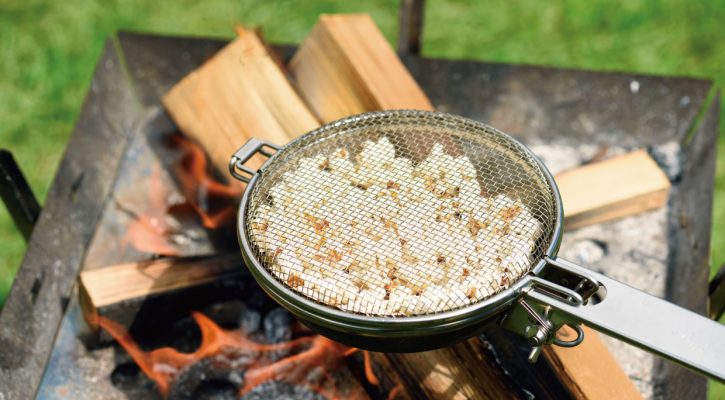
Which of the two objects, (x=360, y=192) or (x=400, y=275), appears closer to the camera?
(x=400, y=275)

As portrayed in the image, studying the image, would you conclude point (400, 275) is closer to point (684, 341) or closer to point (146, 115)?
point (684, 341)

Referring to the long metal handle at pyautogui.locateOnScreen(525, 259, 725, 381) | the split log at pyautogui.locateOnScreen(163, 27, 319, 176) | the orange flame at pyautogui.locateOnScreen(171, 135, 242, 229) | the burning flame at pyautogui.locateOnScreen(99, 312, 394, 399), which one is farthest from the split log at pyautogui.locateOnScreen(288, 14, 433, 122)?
the long metal handle at pyautogui.locateOnScreen(525, 259, 725, 381)

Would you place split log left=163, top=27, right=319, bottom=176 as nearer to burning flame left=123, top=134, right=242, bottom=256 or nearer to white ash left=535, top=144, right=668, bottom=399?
burning flame left=123, top=134, right=242, bottom=256

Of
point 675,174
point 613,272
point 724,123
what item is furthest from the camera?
point 724,123

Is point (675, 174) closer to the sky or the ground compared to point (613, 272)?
closer to the sky

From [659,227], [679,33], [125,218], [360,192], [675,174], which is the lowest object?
[125,218]

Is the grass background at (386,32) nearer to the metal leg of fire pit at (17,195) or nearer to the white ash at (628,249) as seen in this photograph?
the metal leg of fire pit at (17,195)

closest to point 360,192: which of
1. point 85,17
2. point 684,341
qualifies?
point 684,341
